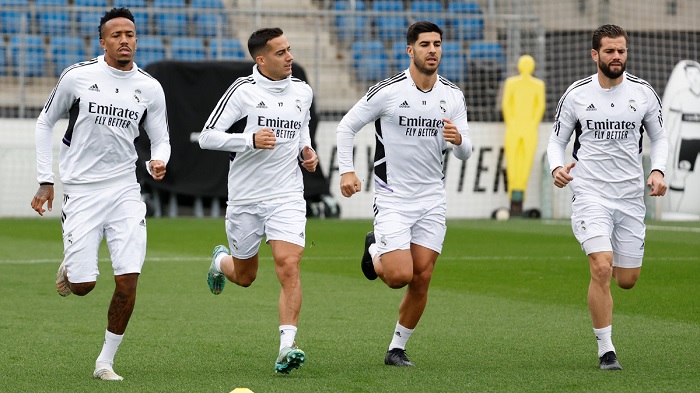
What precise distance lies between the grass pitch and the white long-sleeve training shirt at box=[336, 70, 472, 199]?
117 centimetres

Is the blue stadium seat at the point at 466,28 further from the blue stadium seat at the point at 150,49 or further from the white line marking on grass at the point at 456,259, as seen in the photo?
the white line marking on grass at the point at 456,259

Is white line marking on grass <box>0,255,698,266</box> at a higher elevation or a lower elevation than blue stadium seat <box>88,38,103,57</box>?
lower

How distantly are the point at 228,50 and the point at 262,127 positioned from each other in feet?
57.8

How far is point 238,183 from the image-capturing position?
26.8ft

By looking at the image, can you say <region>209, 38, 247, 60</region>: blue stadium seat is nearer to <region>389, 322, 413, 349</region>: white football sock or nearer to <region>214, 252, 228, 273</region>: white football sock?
<region>214, 252, 228, 273</region>: white football sock

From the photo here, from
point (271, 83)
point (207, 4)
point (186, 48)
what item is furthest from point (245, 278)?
point (207, 4)

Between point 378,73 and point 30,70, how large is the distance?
706 cm

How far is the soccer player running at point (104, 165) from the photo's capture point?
24.3 feet

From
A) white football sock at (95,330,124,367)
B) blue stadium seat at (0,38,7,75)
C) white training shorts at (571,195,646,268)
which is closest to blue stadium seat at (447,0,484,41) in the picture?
blue stadium seat at (0,38,7,75)

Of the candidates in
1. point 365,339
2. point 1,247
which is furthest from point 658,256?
point 1,247

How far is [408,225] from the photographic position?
26.8 ft

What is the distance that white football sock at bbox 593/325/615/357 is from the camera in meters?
7.63

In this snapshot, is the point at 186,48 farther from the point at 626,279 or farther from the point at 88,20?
the point at 626,279

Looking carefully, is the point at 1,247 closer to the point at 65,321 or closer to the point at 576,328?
the point at 65,321
